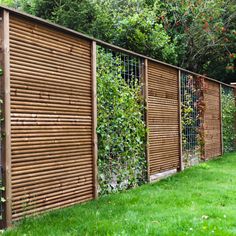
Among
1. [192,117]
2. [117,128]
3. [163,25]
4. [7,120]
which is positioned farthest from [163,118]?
[163,25]

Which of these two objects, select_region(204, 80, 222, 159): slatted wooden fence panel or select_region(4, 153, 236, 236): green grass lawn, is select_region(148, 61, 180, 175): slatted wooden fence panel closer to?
select_region(4, 153, 236, 236): green grass lawn

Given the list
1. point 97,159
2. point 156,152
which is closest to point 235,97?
point 156,152

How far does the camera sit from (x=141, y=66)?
5512 millimetres

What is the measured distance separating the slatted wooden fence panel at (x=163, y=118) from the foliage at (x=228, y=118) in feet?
11.5

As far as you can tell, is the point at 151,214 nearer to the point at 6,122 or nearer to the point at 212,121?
the point at 6,122

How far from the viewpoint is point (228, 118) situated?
982 cm

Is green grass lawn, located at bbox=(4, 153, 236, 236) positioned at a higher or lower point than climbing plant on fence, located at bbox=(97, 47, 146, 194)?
lower

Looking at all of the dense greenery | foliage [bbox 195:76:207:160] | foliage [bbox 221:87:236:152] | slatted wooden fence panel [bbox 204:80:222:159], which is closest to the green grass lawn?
foliage [bbox 195:76:207:160]

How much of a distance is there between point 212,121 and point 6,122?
20.7ft

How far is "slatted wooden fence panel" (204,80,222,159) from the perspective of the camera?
8084mm

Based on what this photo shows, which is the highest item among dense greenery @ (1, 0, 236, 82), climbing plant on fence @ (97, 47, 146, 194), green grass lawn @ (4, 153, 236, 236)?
dense greenery @ (1, 0, 236, 82)

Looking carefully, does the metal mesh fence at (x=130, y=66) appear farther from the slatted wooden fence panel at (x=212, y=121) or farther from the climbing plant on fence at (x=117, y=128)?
the slatted wooden fence panel at (x=212, y=121)

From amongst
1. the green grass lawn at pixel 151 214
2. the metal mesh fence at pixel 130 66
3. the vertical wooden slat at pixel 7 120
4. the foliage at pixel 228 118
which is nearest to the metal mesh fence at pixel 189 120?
the metal mesh fence at pixel 130 66

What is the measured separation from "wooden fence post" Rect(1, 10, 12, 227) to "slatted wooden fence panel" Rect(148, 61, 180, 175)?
2.84 metres
